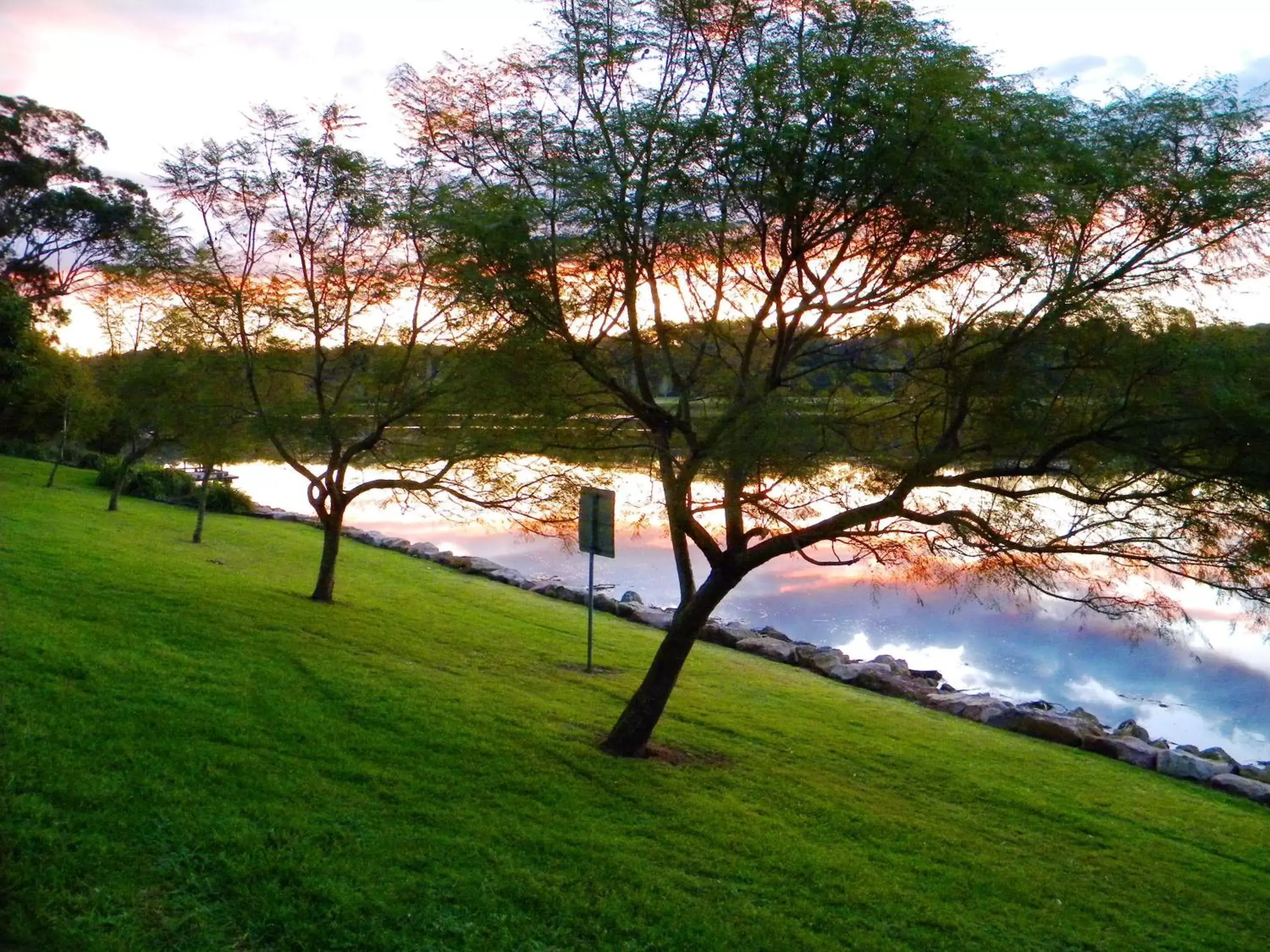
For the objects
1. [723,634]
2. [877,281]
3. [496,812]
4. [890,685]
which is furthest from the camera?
[723,634]

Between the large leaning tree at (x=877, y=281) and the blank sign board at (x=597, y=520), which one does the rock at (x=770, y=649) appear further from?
the large leaning tree at (x=877, y=281)

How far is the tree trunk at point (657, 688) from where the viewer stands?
8.68m

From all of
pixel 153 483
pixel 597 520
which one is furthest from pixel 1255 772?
pixel 153 483

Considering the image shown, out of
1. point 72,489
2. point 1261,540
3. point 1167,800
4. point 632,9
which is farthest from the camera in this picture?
point 72,489

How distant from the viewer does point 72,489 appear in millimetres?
27141

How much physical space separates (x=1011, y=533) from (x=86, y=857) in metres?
6.53

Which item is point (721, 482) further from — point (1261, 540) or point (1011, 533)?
point (1261, 540)

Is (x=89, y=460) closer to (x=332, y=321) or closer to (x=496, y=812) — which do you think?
(x=332, y=321)

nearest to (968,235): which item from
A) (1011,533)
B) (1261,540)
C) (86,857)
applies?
(1011,533)

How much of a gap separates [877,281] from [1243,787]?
839 centimetres

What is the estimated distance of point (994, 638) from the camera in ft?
74.7

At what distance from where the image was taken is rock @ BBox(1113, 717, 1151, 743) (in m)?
14.9

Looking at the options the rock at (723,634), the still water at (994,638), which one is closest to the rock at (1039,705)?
the still water at (994,638)

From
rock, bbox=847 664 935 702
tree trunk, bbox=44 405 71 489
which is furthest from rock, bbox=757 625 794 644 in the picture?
tree trunk, bbox=44 405 71 489
